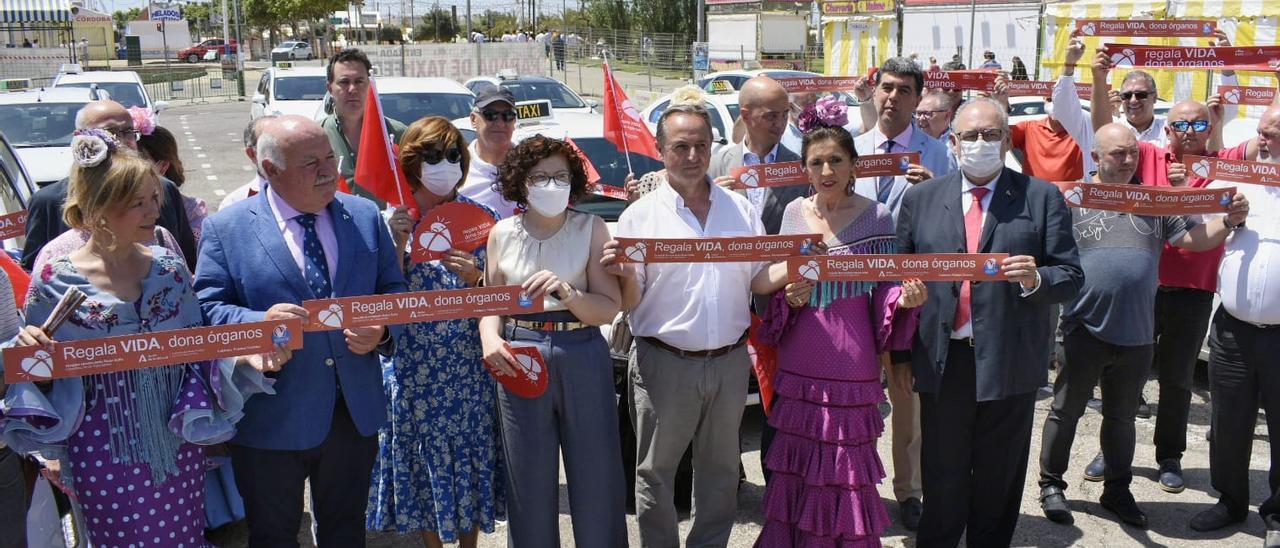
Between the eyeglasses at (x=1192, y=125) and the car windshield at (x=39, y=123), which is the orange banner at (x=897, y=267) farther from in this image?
the car windshield at (x=39, y=123)

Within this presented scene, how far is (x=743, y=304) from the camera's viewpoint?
4355mm

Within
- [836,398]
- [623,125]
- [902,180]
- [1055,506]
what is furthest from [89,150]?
[1055,506]

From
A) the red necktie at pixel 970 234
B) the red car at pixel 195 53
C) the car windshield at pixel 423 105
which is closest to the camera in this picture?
the red necktie at pixel 970 234

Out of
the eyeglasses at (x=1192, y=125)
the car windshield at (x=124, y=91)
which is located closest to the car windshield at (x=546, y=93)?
the car windshield at (x=124, y=91)

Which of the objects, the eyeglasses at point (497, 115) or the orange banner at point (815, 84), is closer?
the eyeglasses at point (497, 115)

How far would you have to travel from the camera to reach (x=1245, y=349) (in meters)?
4.95

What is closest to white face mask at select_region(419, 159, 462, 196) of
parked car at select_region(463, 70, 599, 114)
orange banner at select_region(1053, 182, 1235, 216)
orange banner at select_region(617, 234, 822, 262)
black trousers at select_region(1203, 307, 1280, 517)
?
orange banner at select_region(617, 234, 822, 262)

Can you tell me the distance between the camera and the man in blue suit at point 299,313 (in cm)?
360

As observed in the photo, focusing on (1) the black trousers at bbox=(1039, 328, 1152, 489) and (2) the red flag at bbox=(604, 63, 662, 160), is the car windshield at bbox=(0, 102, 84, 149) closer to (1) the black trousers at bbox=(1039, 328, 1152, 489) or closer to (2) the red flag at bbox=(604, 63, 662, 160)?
(2) the red flag at bbox=(604, 63, 662, 160)

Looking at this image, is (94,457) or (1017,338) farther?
(1017,338)

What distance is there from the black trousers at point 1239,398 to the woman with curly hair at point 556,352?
319 centimetres

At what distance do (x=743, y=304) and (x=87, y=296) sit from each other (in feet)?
8.25

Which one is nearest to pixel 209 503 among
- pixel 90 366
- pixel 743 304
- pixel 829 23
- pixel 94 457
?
pixel 94 457

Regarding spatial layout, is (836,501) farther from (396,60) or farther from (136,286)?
(396,60)
